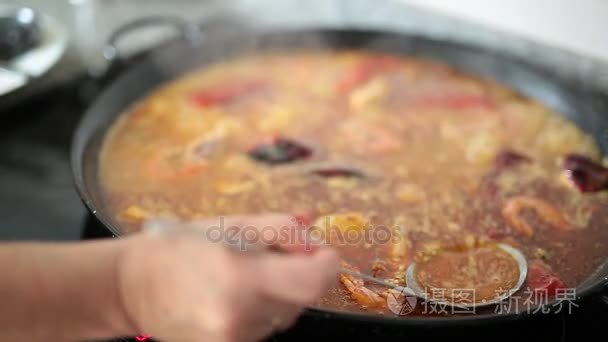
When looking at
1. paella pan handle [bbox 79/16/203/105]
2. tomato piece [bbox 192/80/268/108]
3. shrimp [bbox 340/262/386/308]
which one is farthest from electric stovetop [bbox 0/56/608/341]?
tomato piece [bbox 192/80/268/108]

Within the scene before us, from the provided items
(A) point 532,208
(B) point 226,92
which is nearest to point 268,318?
(A) point 532,208

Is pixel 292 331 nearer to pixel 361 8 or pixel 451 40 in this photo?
pixel 451 40

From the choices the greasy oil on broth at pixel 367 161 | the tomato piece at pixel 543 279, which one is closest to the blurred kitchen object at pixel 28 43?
the greasy oil on broth at pixel 367 161

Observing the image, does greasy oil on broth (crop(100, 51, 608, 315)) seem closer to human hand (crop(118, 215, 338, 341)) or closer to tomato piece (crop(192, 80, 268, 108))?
tomato piece (crop(192, 80, 268, 108))

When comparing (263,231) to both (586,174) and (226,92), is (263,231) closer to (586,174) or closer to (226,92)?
(586,174)

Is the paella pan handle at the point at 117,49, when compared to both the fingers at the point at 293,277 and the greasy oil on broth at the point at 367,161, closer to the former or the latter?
the greasy oil on broth at the point at 367,161

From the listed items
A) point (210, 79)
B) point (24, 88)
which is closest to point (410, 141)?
point (210, 79)
